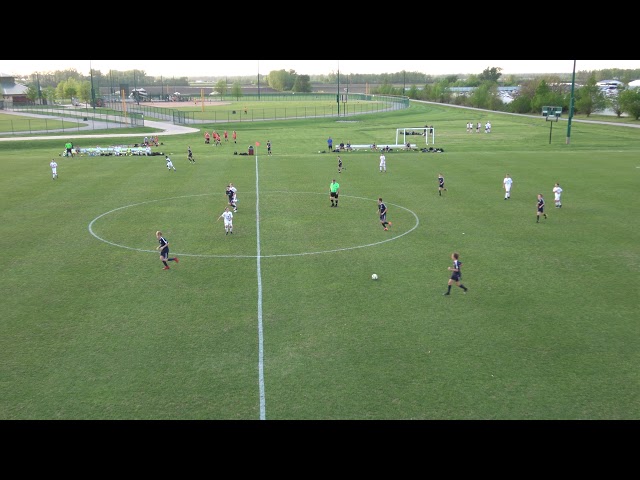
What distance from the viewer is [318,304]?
765 inches

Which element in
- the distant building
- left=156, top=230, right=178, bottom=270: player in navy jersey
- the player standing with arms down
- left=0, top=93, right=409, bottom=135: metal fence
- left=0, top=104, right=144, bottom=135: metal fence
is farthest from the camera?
the distant building

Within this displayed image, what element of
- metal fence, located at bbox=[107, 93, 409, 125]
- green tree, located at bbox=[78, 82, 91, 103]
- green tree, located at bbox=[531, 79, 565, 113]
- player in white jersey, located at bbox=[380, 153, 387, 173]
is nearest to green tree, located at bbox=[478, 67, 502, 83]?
metal fence, located at bbox=[107, 93, 409, 125]

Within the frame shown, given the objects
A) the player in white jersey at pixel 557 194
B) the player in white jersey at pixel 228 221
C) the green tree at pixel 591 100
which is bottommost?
the player in white jersey at pixel 228 221

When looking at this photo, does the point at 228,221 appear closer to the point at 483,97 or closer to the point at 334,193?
the point at 334,193

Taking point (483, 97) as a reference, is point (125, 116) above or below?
below

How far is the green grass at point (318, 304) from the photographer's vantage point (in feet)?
45.6

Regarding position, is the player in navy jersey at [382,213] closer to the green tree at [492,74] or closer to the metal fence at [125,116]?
the metal fence at [125,116]

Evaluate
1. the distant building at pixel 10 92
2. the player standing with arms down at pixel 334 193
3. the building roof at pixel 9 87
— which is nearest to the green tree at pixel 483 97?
the player standing with arms down at pixel 334 193

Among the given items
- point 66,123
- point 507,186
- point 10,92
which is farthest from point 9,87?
point 507,186

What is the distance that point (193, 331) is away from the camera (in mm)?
17531

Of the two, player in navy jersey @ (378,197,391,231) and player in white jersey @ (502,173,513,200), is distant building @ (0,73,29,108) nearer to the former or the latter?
player in white jersey @ (502,173,513,200)

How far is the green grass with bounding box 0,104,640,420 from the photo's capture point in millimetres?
13906

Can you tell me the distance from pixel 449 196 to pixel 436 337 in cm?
2165

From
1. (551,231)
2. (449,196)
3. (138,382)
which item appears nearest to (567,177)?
(449,196)
